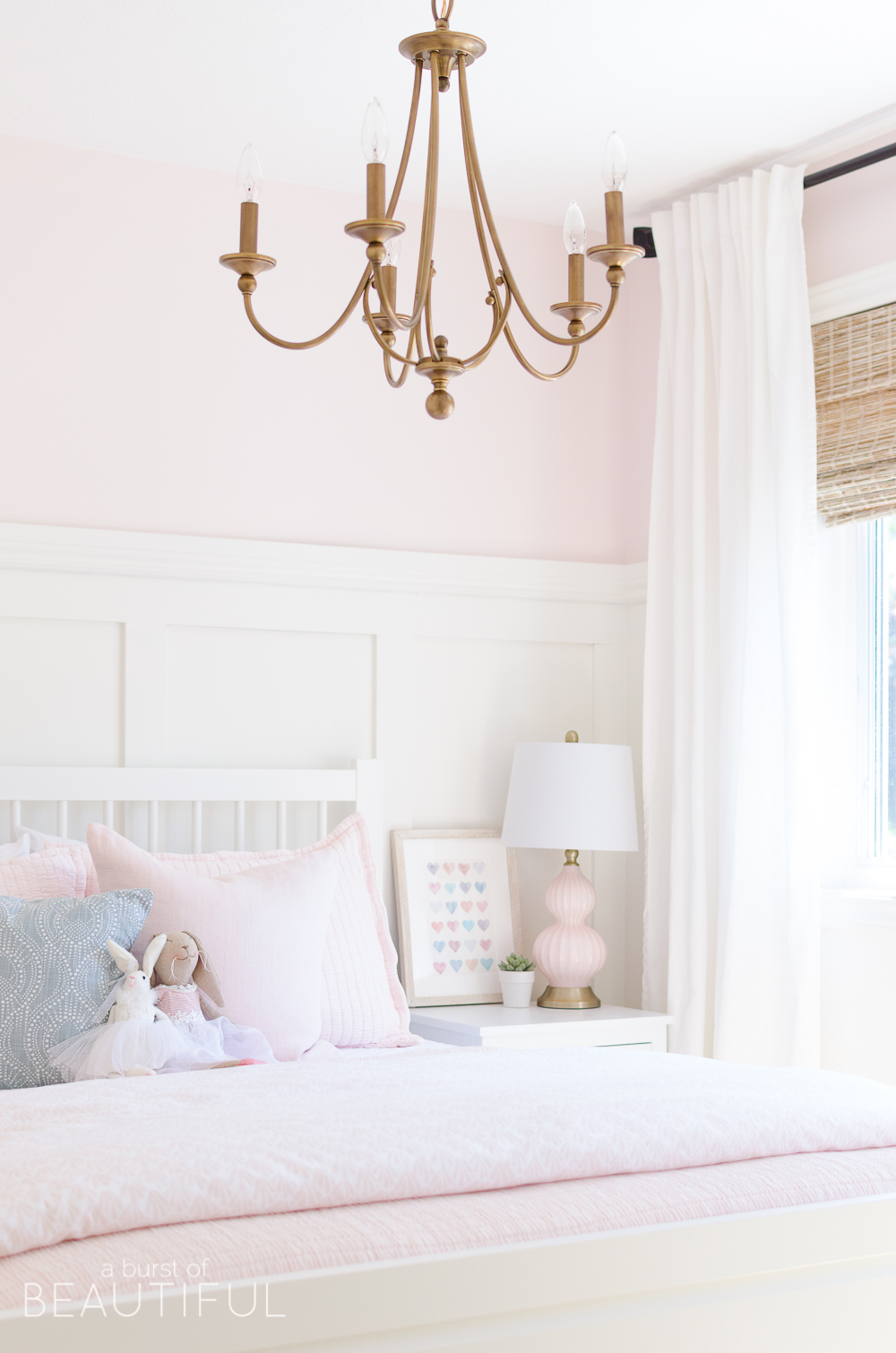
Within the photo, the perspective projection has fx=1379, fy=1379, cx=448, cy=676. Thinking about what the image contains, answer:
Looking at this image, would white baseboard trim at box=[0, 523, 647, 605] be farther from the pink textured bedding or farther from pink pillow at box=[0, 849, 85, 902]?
the pink textured bedding

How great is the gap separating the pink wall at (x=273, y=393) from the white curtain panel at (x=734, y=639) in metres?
0.35

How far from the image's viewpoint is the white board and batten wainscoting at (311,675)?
3.02 metres

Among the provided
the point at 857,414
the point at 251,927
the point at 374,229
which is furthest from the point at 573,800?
the point at 374,229

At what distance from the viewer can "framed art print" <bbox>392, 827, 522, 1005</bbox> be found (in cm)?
327

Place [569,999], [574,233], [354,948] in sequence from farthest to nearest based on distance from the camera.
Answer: [569,999], [354,948], [574,233]

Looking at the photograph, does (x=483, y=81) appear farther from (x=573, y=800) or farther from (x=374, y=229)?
(x=573, y=800)

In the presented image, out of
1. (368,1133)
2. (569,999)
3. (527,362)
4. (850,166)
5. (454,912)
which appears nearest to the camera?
(368,1133)

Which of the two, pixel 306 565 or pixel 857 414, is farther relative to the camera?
pixel 306 565

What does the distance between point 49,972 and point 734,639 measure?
1.69 metres

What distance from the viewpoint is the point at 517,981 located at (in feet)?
10.6

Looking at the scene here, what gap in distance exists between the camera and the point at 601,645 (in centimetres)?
367

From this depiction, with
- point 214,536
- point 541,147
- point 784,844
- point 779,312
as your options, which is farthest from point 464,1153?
point 541,147

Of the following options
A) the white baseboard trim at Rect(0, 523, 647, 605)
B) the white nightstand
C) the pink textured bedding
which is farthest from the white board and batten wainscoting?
the pink textured bedding

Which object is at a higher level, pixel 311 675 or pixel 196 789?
pixel 311 675
